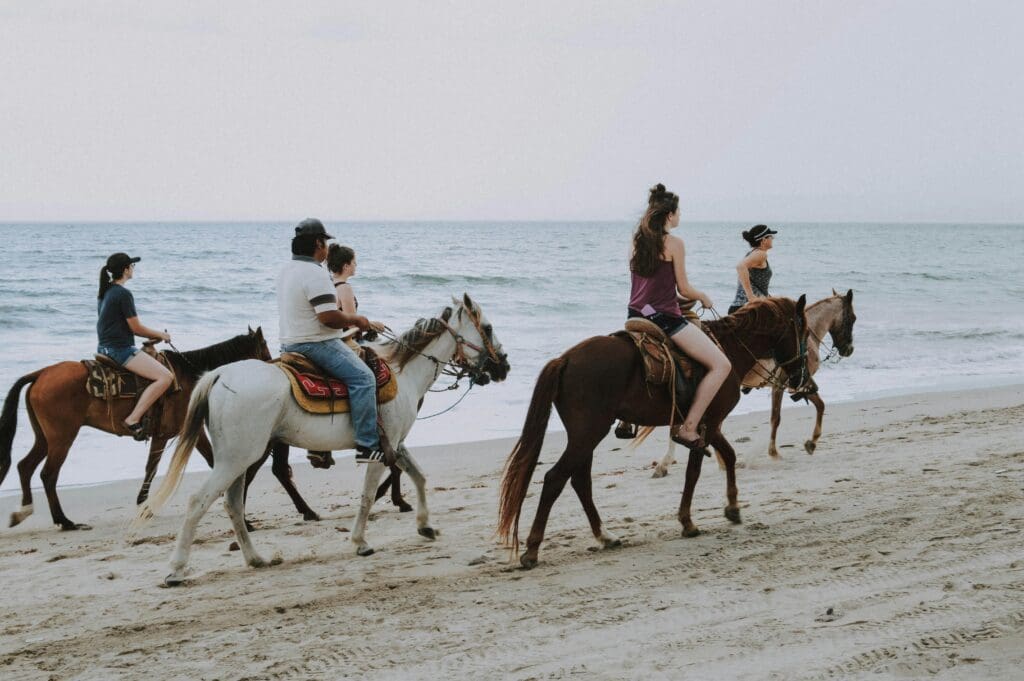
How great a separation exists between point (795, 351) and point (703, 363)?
4.66 feet

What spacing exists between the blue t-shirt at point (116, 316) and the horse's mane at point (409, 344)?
2363 mm

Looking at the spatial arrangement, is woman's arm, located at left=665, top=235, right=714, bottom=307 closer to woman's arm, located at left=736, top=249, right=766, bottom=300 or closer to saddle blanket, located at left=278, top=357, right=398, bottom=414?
saddle blanket, located at left=278, top=357, right=398, bottom=414

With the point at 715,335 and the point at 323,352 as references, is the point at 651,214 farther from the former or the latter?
the point at 323,352

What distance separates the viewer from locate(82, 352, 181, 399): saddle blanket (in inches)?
337

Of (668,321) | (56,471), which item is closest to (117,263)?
(56,471)

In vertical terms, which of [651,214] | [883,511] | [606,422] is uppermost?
[651,214]

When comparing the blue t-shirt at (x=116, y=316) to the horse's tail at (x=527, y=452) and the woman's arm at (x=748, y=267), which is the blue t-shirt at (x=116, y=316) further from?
the woman's arm at (x=748, y=267)

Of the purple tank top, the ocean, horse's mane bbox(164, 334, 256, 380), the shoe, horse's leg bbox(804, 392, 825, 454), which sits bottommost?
the ocean

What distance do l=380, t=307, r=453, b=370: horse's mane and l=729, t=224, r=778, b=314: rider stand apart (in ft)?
11.7

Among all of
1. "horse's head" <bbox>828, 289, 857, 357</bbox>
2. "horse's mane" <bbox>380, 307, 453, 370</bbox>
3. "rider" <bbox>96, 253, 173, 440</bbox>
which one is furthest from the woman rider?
"horse's head" <bbox>828, 289, 857, 357</bbox>

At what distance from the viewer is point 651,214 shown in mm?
6492

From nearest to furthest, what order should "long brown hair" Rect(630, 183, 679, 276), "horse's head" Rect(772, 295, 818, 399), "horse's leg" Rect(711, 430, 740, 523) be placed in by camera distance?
"long brown hair" Rect(630, 183, 679, 276) → "horse's leg" Rect(711, 430, 740, 523) → "horse's head" Rect(772, 295, 818, 399)

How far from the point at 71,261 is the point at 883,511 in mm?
43450

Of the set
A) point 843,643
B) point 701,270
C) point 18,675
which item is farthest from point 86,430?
point 701,270
